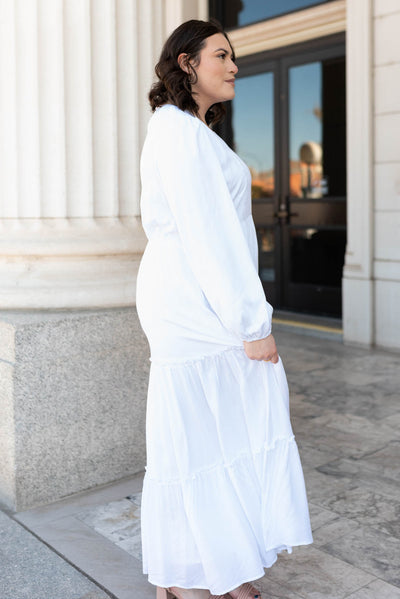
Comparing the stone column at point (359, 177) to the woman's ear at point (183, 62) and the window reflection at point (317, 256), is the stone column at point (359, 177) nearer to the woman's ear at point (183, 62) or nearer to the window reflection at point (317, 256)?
the window reflection at point (317, 256)

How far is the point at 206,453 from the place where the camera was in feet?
7.32

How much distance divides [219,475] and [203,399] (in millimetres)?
236

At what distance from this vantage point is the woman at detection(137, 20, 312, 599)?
2188mm

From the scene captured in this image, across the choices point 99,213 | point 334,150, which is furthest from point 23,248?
point 334,150

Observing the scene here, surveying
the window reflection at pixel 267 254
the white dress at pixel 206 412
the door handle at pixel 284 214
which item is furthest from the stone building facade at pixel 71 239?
the window reflection at pixel 267 254

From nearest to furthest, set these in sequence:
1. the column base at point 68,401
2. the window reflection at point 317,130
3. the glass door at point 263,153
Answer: the column base at point 68,401, the window reflection at point 317,130, the glass door at point 263,153

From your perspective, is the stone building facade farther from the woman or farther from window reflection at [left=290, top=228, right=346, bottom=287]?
window reflection at [left=290, top=228, right=346, bottom=287]

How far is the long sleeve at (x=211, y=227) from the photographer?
2.08 metres

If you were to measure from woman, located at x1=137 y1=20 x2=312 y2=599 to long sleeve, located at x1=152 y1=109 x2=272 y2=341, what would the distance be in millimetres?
11

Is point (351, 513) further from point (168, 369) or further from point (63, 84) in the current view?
point (63, 84)

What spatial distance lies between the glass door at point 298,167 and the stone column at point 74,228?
4322mm

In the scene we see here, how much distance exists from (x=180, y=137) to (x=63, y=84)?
4.80ft

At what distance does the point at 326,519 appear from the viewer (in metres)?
3.04

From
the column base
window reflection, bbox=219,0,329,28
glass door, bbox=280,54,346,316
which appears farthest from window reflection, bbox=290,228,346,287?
the column base
